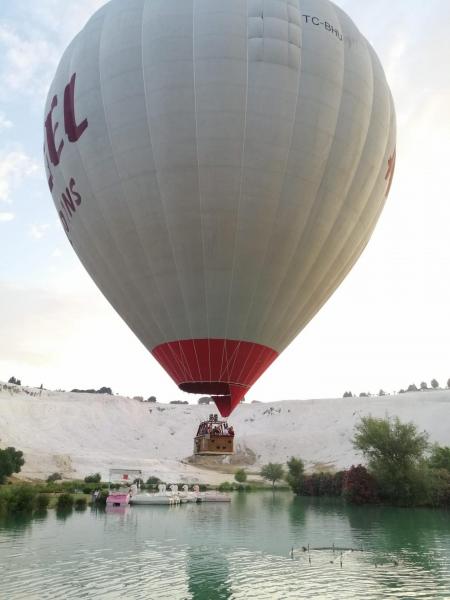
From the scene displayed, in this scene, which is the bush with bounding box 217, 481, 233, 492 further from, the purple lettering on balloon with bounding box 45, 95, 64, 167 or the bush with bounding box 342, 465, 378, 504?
the purple lettering on balloon with bounding box 45, 95, 64, 167

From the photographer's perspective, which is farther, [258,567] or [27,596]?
[258,567]

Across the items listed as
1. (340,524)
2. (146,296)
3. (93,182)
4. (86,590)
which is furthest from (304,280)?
(340,524)

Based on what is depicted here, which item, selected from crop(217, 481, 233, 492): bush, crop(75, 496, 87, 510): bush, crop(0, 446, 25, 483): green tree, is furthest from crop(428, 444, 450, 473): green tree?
crop(0, 446, 25, 483): green tree

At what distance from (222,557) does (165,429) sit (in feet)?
308

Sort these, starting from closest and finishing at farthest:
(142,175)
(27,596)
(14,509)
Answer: (27,596)
(142,175)
(14,509)

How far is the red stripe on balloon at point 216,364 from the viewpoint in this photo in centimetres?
1672

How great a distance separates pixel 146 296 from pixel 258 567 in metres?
9.33

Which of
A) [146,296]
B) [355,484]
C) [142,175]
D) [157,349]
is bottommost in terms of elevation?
[355,484]

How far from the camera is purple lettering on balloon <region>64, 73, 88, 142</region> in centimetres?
1723

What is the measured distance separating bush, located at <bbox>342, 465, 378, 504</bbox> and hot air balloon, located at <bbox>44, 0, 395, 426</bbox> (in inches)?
Answer: 1079

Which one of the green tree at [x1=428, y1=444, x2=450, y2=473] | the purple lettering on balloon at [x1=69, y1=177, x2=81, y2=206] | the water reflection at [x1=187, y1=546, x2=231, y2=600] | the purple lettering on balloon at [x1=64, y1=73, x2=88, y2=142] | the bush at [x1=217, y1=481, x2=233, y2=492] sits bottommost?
the water reflection at [x1=187, y1=546, x2=231, y2=600]

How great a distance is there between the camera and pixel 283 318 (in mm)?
17641

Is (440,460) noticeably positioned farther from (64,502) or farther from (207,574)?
(207,574)

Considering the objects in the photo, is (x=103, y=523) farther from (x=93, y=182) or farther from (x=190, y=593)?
(x=93, y=182)
